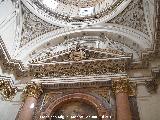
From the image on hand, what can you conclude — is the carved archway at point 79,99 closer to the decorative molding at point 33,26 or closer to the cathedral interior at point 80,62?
the cathedral interior at point 80,62

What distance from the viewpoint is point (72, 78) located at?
12.7 metres

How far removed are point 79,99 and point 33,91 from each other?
1978 millimetres

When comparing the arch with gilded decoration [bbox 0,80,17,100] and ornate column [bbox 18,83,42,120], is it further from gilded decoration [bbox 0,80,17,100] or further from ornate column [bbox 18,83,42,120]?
ornate column [bbox 18,83,42,120]

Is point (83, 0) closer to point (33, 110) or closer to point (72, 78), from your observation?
point (72, 78)

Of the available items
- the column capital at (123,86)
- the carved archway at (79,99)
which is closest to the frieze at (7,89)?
the carved archway at (79,99)

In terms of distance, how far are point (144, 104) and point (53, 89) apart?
3873 millimetres

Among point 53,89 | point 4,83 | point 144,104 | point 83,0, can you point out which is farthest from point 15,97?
point 83,0

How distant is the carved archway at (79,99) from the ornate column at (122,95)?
583 mm

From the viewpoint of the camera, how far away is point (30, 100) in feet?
39.6

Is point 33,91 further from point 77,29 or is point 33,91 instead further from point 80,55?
point 77,29

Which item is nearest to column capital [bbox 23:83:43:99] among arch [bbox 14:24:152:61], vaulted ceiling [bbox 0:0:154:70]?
vaulted ceiling [bbox 0:0:154:70]

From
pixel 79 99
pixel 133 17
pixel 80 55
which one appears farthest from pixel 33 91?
pixel 133 17

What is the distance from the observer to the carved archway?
11.3 meters

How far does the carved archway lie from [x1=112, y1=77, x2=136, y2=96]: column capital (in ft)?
2.82
